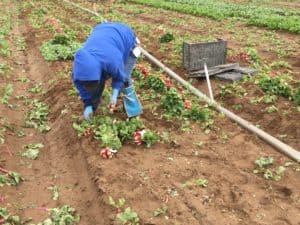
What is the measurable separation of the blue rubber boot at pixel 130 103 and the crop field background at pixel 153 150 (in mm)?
166

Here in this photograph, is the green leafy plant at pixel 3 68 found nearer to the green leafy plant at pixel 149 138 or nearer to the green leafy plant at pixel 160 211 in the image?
the green leafy plant at pixel 149 138

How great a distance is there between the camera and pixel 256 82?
27.2 feet

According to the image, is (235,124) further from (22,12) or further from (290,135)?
(22,12)

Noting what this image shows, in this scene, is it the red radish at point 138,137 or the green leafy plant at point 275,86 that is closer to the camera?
the red radish at point 138,137

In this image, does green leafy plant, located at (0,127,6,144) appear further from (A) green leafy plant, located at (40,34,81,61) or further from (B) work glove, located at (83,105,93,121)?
(A) green leafy plant, located at (40,34,81,61)

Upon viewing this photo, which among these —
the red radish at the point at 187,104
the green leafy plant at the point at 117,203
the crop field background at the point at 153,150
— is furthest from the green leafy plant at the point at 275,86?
the green leafy plant at the point at 117,203

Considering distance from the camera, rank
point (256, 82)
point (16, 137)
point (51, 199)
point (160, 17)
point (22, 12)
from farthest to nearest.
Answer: point (22, 12)
point (160, 17)
point (256, 82)
point (16, 137)
point (51, 199)

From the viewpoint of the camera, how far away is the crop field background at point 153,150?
15.8 ft

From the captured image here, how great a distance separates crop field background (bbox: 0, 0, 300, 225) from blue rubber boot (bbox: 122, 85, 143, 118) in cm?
17

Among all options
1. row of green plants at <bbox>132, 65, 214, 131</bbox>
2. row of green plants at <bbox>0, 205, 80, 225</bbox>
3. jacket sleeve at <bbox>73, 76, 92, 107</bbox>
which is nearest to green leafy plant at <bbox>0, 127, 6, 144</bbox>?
jacket sleeve at <bbox>73, 76, 92, 107</bbox>

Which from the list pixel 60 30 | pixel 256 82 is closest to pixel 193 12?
pixel 60 30

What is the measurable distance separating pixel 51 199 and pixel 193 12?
44.2 ft

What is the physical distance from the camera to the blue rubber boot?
6.54 m

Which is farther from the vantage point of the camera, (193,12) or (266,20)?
(193,12)
